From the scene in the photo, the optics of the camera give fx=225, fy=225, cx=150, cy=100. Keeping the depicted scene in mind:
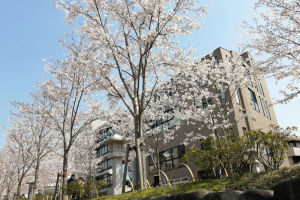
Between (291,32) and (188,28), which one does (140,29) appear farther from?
(291,32)

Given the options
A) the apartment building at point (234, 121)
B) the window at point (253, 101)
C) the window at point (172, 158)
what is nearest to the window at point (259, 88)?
the apartment building at point (234, 121)

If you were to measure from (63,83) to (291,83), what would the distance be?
13958 millimetres

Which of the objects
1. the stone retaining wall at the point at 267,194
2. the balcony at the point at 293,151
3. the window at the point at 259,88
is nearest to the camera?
the stone retaining wall at the point at 267,194

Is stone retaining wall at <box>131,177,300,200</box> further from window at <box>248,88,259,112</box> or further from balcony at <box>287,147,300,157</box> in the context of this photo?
balcony at <box>287,147,300,157</box>

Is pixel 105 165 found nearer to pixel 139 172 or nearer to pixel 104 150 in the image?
pixel 104 150

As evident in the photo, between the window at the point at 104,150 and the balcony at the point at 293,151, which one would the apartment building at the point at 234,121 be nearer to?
the balcony at the point at 293,151

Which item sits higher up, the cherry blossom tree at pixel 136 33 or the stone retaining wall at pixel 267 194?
the cherry blossom tree at pixel 136 33

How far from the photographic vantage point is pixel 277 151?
612 cm

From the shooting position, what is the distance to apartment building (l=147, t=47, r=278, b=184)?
2252 cm

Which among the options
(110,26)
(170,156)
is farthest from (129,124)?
(110,26)

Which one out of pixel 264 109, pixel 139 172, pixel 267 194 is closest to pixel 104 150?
pixel 264 109

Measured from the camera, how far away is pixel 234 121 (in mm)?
21109

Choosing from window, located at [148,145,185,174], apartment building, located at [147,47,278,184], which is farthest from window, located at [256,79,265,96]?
window, located at [148,145,185,174]

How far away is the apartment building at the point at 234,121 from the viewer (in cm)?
2252
